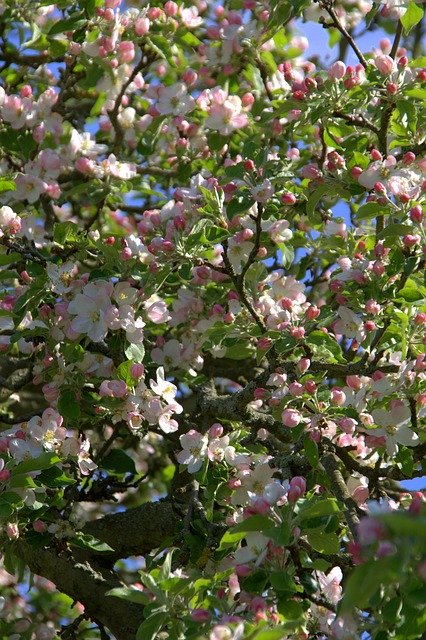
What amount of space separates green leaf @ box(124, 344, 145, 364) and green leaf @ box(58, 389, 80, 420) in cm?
21

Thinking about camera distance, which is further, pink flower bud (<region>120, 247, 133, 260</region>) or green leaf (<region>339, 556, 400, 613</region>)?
pink flower bud (<region>120, 247, 133, 260</region>)

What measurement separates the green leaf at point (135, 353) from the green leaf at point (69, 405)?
209mm

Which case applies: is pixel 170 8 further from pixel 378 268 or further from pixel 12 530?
pixel 12 530

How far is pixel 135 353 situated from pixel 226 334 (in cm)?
23

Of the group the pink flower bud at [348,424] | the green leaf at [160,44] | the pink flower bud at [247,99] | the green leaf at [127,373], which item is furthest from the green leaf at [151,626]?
the green leaf at [160,44]

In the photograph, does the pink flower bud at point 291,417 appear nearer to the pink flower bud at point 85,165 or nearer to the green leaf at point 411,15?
the green leaf at point 411,15

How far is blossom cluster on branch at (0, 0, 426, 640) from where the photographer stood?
211 centimetres

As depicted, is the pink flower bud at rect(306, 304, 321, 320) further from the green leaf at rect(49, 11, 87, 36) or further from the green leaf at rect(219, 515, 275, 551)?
the green leaf at rect(49, 11, 87, 36)

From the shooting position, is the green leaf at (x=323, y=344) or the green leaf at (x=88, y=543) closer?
the green leaf at (x=323, y=344)

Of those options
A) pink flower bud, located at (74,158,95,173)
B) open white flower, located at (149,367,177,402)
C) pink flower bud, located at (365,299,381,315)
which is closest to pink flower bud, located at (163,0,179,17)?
pink flower bud, located at (74,158,95,173)

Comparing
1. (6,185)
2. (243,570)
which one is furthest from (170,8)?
(243,570)

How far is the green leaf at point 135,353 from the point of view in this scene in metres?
2.64

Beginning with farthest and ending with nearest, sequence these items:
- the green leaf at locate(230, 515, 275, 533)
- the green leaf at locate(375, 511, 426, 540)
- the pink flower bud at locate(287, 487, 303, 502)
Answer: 1. the pink flower bud at locate(287, 487, 303, 502)
2. the green leaf at locate(230, 515, 275, 533)
3. the green leaf at locate(375, 511, 426, 540)

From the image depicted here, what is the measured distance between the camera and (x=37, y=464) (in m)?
2.43
